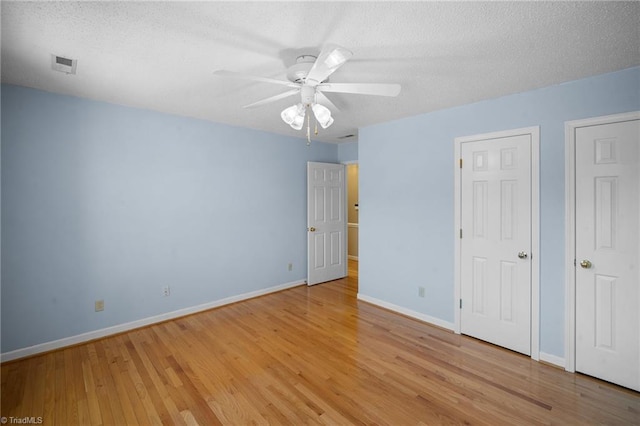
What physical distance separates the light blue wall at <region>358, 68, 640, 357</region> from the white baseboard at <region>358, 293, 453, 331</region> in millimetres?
55

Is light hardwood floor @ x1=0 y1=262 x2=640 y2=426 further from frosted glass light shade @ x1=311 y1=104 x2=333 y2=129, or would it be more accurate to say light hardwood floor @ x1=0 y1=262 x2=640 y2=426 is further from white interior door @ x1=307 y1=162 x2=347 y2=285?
frosted glass light shade @ x1=311 y1=104 x2=333 y2=129

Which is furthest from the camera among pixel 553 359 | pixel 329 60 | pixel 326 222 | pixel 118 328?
pixel 326 222

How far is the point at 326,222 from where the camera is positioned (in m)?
5.18

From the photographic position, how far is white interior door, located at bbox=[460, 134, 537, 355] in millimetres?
2781

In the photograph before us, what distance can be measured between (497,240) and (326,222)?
278 centimetres

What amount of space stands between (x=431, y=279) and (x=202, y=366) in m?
2.58

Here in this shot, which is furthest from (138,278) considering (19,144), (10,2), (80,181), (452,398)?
(452,398)

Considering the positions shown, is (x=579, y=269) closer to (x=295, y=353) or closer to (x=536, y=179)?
(x=536, y=179)

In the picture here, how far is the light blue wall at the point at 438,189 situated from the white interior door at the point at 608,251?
5.4 inches

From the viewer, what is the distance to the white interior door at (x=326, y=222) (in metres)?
4.98

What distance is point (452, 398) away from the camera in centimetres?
219

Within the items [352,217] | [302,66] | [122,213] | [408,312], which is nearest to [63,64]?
[122,213]

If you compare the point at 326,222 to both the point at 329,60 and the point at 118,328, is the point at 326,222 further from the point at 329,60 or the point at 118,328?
the point at 329,60

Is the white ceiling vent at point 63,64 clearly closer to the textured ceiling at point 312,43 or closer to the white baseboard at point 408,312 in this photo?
the textured ceiling at point 312,43
